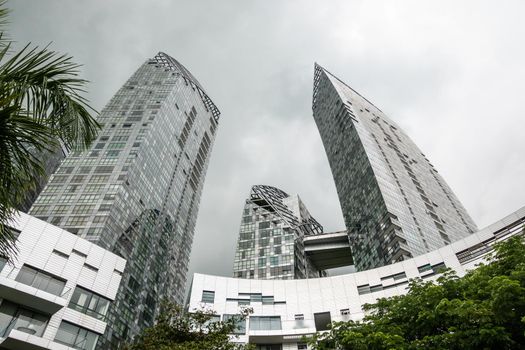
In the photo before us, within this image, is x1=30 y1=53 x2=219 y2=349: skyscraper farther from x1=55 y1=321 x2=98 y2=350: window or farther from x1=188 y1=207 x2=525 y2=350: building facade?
x1=55 y1=321 x2=98 y2=350: window

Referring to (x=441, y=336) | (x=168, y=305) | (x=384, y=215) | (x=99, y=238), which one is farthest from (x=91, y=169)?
(x=441, y=336)

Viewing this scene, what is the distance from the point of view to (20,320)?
94.5ft

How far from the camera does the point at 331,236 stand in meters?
110

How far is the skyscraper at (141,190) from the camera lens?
81.3 m

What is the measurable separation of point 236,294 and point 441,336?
33.9 metres

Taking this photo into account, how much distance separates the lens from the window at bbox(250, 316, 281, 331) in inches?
1672

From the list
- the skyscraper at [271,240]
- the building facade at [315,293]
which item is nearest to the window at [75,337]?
the building facade at [315,293]

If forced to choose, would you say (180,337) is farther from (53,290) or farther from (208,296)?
(208,296)

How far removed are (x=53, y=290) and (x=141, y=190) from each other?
67767mm

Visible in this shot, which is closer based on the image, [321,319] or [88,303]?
[88,303]

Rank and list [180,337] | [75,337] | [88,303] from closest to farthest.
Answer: [180,337] < [75,337] < [88,303]

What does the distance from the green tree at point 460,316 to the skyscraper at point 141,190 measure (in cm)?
5454

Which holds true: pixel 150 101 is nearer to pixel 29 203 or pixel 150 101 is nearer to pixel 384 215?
pixel 29 203

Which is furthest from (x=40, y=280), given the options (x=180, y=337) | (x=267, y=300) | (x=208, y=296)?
(x=267, y=300)
